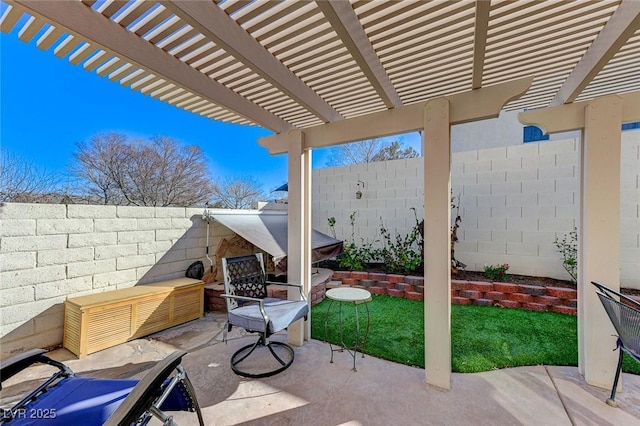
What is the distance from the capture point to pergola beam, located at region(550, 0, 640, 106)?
211 cm

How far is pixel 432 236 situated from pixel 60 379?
375 cm

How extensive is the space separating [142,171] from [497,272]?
46.4ft

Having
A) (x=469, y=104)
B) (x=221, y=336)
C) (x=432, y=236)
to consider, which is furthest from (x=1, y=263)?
(x=469, y=104)

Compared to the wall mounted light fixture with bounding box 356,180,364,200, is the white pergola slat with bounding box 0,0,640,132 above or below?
above

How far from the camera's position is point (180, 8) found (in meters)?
1.97

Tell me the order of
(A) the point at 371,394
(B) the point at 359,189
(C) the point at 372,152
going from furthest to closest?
(C) the point at 372,152
(B) the point at 359,189
(A) the point at 371,394

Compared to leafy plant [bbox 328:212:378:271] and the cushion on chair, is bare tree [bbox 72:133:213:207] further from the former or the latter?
the cushion on chair

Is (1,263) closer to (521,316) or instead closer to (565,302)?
(521,316)

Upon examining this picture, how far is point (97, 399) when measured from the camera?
77.4 inches

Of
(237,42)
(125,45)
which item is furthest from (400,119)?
(125,45)

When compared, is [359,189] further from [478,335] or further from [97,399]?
[97,399]

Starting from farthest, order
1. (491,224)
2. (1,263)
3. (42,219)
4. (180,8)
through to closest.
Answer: (491,224) < (42,219) < (1,263) < (180,8)

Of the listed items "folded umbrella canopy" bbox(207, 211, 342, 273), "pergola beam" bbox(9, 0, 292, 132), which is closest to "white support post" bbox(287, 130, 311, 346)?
"folded umbrella canopy" bbox(207, 211, 342, 273)

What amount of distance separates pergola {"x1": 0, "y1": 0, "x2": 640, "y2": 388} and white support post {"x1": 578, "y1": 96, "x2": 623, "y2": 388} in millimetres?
12
